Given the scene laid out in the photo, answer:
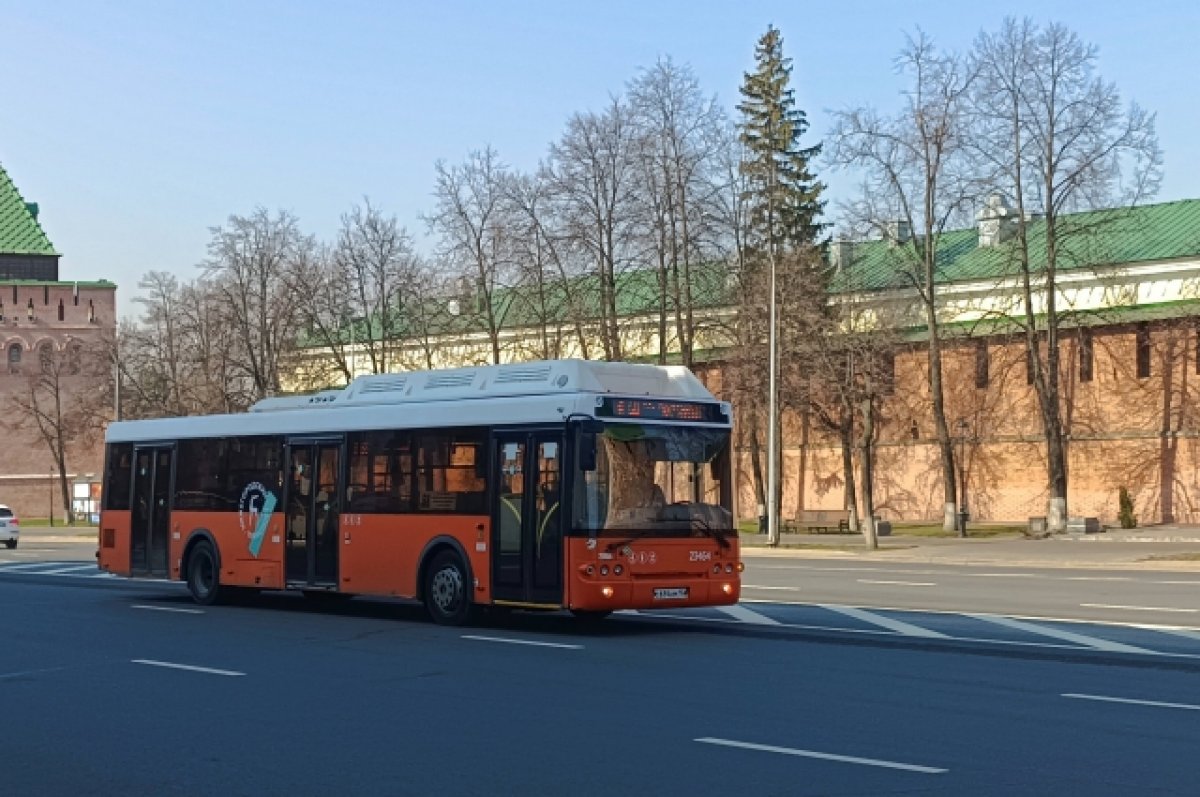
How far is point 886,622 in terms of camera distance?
66.6 feet

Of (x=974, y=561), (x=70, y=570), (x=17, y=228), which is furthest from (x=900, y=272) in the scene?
(x=17, y=228)

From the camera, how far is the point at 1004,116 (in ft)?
167

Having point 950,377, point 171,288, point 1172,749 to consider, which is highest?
point 171,288

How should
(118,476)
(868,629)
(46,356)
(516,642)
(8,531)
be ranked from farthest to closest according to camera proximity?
(46,356) → (8,531) → (118,476) → (868,629) → (516,642)

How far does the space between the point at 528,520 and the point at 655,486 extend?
4.97 ft

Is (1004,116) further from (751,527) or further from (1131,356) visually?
(751,527)

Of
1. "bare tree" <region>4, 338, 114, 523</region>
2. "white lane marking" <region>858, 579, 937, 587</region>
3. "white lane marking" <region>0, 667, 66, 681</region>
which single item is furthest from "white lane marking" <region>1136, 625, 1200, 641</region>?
"bare tree" <region>4, 338, 114, 523</region>

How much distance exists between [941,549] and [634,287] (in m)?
20.3

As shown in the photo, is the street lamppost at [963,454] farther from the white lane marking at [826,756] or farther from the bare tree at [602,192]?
the white lane marking at [826,756]

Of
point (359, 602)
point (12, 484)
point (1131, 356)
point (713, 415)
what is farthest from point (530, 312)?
point (12, 484)

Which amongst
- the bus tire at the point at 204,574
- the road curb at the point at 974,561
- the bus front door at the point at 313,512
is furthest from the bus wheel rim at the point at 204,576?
the road curb at the point at 974,561

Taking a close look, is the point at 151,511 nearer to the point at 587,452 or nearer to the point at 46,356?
the point at 587,452

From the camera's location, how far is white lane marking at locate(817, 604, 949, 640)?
61.4 feet

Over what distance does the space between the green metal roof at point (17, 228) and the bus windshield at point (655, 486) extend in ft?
261
